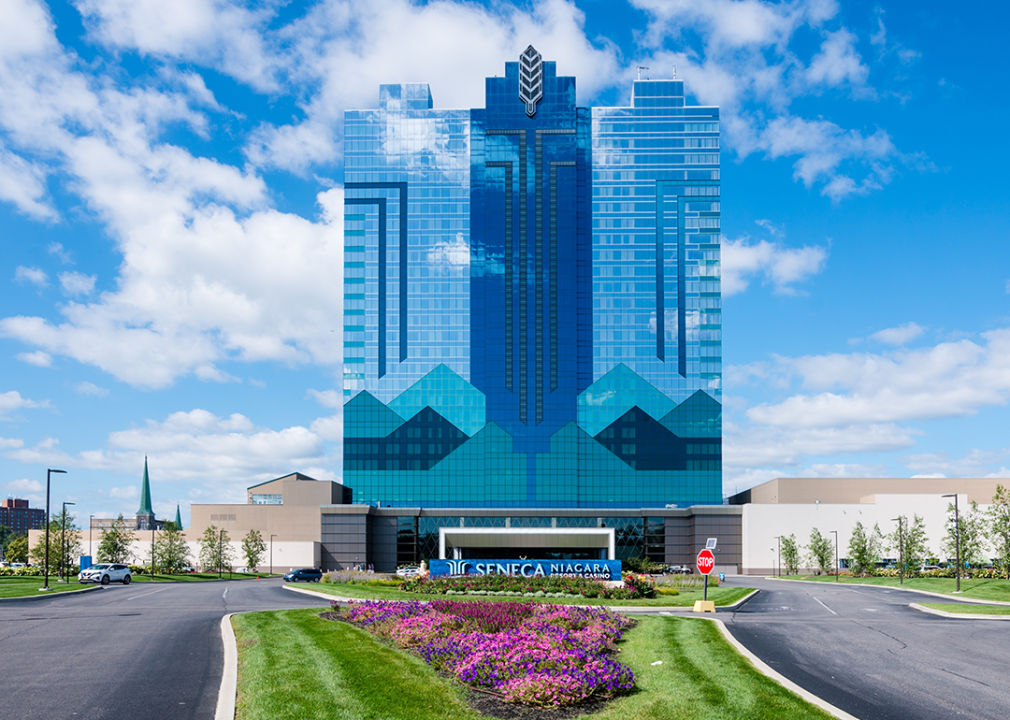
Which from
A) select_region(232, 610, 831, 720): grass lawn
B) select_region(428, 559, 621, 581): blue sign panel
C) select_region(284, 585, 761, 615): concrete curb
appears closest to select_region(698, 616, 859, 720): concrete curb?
select_region(232, 610, 831, 720): grass lawn

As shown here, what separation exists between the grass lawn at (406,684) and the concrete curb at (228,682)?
0.16 meters

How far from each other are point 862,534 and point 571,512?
121ft

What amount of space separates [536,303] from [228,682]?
11325cm

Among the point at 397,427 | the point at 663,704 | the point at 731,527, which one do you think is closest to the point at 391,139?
the point at 397,427

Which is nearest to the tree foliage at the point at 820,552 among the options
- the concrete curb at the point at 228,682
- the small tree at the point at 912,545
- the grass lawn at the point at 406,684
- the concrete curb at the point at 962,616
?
the small tree at the point at 912,545

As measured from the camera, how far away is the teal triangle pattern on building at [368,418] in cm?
12638

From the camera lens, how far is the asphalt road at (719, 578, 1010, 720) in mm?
15758

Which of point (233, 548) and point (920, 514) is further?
point (233, 548)

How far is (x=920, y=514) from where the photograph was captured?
4063 inches

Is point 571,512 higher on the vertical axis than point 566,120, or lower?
lower

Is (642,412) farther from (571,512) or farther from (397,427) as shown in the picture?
(397,427)

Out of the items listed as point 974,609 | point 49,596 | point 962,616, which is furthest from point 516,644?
point 49,596

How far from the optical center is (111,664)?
18266 mm

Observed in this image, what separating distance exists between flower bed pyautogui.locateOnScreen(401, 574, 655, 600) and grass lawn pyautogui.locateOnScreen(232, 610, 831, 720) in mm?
20261
